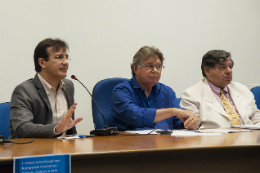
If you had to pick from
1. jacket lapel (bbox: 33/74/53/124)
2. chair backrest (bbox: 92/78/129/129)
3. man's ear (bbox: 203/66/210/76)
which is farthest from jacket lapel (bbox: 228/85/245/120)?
jacket lapel (bbox: 33/74/53/124)

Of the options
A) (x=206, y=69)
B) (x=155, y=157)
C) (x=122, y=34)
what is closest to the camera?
(x=155, y=157)

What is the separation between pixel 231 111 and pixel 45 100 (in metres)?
1.54

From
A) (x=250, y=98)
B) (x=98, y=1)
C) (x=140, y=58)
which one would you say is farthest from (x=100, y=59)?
(x=250, y=98)

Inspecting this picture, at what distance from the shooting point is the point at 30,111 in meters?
1.67

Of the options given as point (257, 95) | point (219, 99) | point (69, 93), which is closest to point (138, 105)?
point (69, 93)

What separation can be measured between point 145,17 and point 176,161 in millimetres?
2269

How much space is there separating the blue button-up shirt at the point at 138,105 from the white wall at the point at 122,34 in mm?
814

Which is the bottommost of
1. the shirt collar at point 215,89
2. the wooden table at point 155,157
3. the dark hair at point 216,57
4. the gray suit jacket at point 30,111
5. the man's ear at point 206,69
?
the wooden table at point 155,157

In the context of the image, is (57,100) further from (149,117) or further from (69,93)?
(149,117)

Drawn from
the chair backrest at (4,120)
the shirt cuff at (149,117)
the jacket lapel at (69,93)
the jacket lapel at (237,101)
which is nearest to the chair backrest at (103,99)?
the jacket lapel at (69,93)

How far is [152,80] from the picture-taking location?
211 centimetres

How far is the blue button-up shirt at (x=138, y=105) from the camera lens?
1893 millimetres

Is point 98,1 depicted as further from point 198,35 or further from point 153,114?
point 153,114

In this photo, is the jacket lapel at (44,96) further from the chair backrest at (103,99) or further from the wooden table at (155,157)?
the wooden table at (155,157)
